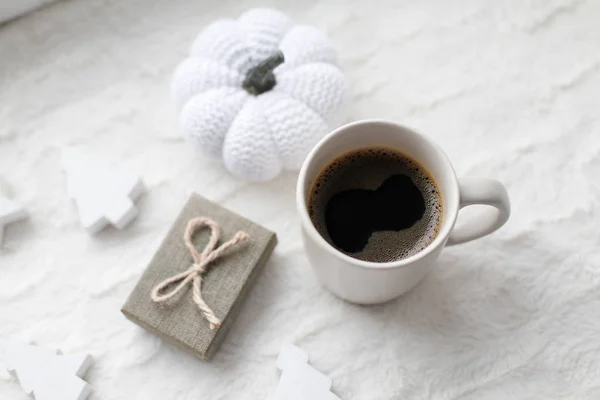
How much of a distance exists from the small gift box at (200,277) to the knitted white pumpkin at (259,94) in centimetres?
7

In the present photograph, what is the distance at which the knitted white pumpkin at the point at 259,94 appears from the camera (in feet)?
2.53

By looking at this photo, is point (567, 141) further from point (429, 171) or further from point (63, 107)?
point (63, 107)

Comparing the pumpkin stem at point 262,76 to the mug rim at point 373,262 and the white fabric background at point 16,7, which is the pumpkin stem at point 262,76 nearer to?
the mug rim at point 373,262

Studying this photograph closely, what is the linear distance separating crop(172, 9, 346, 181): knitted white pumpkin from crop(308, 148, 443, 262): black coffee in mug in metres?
0.08

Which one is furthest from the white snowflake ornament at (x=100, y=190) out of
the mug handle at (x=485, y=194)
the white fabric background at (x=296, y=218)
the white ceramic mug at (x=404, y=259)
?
the mug handle at (x=485, y=194)

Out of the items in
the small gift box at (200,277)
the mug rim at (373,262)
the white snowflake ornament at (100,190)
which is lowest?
the small gift box at (200,277)

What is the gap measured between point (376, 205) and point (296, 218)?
15cm

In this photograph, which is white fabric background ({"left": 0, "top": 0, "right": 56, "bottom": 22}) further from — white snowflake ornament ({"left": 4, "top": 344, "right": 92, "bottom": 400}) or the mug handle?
the mug handle

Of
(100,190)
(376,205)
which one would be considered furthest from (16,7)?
(376,205)

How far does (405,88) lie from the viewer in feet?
2.87

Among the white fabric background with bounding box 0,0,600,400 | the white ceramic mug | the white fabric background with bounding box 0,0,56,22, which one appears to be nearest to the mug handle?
the white ceramic mug

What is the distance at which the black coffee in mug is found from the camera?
690mm

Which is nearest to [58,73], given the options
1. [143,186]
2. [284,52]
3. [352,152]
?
[143,186]

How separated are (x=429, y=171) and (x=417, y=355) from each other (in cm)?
22
